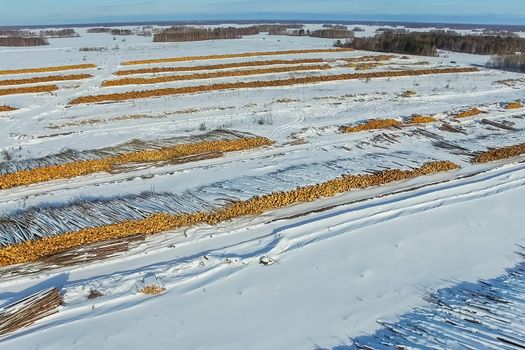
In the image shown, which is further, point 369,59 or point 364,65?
point 369,59

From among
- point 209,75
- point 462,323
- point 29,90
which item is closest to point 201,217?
point 462,323

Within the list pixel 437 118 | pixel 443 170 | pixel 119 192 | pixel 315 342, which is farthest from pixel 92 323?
pixel 437 118

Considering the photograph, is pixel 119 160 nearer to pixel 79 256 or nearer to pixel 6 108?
pixel 79 256

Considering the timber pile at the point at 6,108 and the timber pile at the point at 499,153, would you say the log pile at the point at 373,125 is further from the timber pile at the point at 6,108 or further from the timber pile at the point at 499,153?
the timber pile at the point at 6,108

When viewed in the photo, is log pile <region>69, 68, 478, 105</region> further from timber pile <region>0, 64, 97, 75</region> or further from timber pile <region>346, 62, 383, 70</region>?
timber pile <region>0, 64, 97, 75</region>

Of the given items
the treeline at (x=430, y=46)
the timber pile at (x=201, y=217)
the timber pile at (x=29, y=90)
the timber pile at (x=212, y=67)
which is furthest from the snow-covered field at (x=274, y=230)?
the treeline at (x=430, y=46)

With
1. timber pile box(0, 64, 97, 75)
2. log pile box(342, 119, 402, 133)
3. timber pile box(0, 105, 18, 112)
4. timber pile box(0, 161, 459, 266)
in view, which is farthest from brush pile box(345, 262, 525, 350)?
timber pile box(0, 64, 97, 75)

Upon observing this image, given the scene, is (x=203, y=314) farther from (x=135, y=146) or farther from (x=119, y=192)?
(x=135, y=146)
